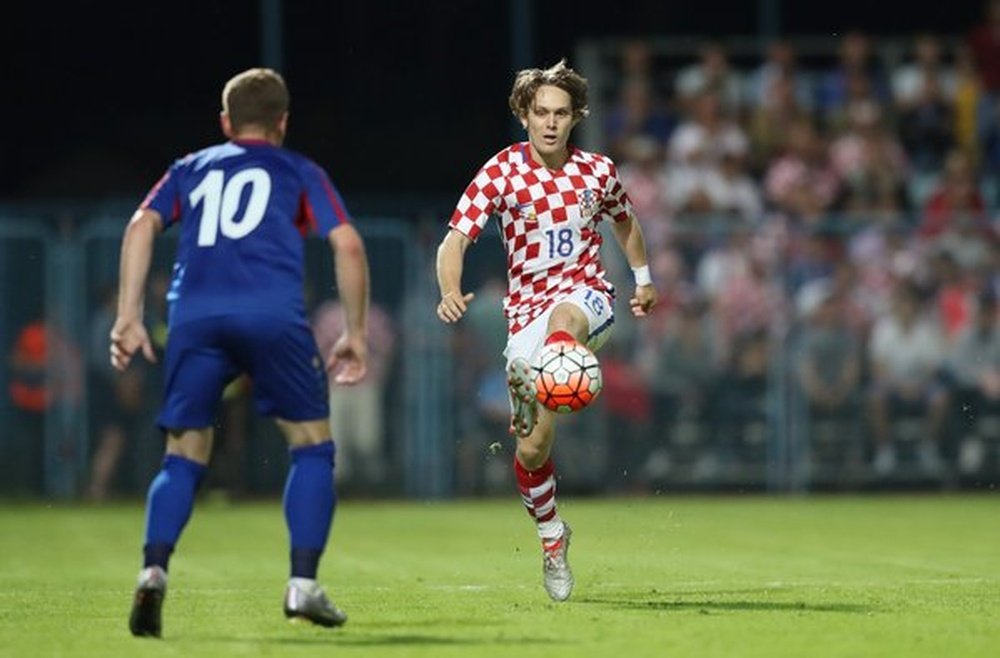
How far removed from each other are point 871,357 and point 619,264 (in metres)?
2.57

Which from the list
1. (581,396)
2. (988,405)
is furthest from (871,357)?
(581,396)

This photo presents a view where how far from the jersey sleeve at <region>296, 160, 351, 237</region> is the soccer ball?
6.94 feet

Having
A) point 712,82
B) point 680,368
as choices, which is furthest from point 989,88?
point 680,368

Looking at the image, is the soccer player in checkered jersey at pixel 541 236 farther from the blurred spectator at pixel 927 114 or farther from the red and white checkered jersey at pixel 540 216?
the blurred spectator at pixel 927 114

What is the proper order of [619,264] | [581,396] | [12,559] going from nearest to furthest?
[581,396] < [12,559] < [619,264]

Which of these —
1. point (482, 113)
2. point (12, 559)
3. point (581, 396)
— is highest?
point (482, 113)

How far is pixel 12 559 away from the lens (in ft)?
48.3

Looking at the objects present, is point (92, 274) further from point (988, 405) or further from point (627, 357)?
point (988, 405)

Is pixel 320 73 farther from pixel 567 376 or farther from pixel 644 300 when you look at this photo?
pixel 567 376

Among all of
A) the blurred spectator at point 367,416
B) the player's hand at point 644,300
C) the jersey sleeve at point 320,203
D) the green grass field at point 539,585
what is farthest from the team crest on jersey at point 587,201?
the blurred spectator at point 367,416

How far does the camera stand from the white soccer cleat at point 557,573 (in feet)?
35.6

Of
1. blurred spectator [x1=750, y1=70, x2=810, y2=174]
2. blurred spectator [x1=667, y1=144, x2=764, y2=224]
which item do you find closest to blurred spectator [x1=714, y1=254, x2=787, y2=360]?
blurred spectator [x1=667, y1=144, x2=764, y2=224]

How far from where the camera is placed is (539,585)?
1184 centimetres

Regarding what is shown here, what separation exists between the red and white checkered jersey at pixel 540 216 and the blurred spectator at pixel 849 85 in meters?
13.9
